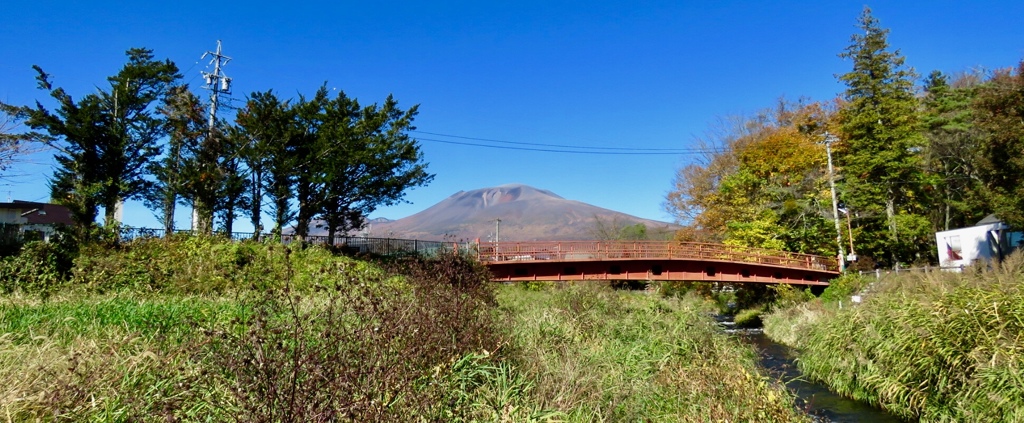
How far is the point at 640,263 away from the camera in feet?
77.9

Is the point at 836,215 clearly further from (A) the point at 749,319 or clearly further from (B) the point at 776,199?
(A) the point at 749,319

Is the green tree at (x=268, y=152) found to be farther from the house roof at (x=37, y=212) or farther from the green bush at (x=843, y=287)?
the green bush at (x=843, y=287)

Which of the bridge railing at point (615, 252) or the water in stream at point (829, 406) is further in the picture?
the bridge railing at point (615, 252)

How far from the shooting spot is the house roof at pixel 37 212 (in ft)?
95.2

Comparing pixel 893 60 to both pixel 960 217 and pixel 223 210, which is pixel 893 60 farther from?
pixel 223 210

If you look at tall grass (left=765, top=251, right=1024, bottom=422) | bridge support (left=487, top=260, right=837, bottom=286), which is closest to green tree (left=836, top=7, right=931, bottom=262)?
bridge support (left=487, top=260, right=837, bottom=286)

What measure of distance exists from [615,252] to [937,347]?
48.9ft

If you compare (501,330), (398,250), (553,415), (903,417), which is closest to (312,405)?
(553,415)

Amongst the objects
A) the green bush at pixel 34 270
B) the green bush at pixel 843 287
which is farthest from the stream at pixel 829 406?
the green bush at pixel 34 270

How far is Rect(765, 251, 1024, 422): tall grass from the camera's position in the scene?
284 inches

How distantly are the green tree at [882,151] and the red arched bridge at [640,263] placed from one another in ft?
21.7

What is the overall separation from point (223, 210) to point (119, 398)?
1929 centimetres

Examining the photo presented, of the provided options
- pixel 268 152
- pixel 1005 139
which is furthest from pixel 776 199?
pixel 268 152

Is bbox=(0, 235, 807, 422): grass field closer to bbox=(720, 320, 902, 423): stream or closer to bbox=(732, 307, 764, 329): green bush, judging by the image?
bbox=(720, 320, 902, 423): stream
